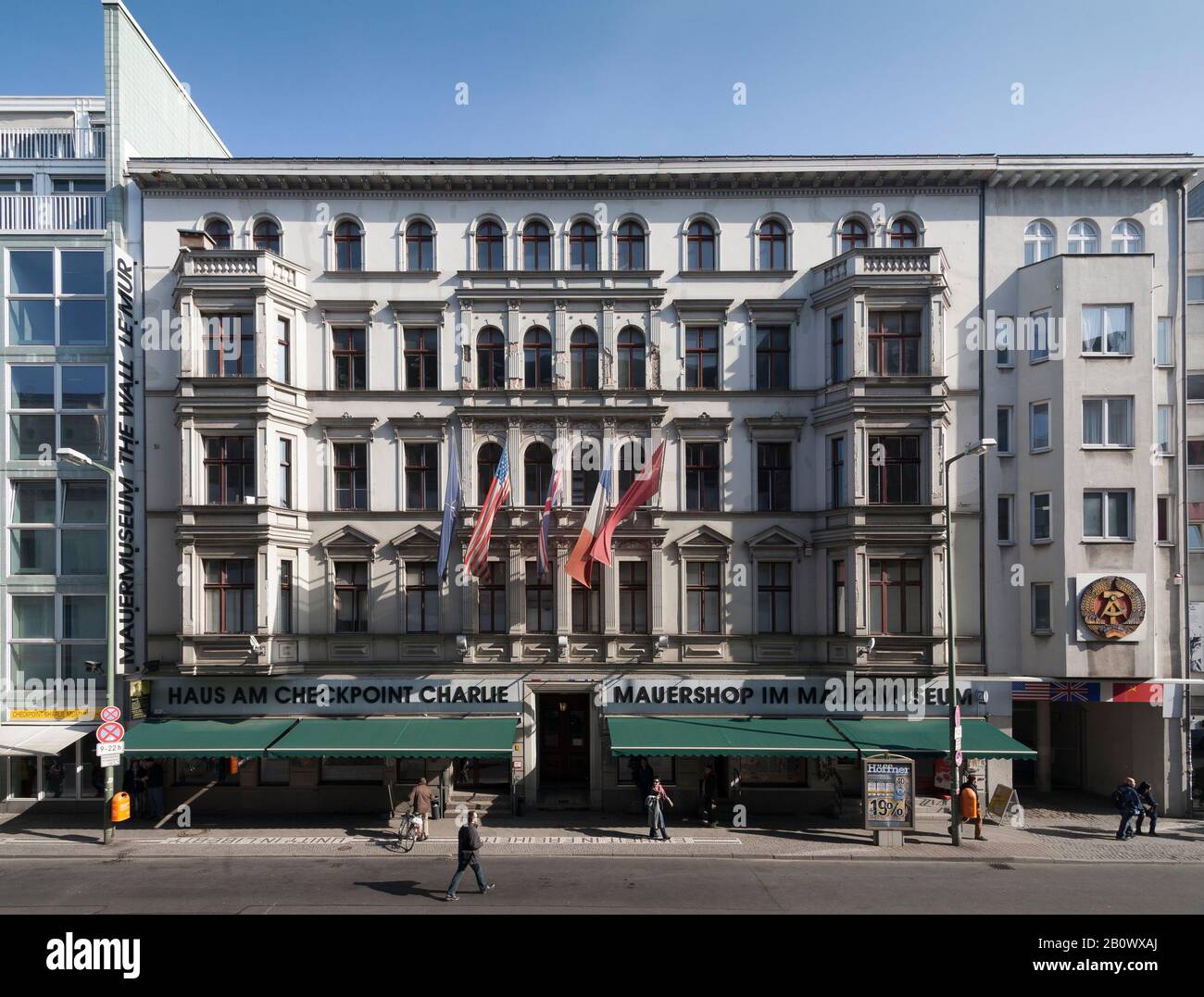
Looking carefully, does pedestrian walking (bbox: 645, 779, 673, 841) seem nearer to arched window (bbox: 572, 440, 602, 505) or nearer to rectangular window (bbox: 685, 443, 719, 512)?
rectangular window (bbox: 685, 443, 719, 512)

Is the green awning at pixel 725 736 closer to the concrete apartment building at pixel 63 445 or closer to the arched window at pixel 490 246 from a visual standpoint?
the arched window at pixel 490 246

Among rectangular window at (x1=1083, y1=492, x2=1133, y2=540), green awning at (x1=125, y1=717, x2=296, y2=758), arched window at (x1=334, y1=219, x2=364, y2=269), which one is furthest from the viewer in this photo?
arched window at (x1=334, y1=219, x2=364, y2=269)

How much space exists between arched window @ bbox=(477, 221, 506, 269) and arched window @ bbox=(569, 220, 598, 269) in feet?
7.11

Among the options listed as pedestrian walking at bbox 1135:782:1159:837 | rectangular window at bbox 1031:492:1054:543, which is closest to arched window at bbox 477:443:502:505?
rectangular window at bbox 1031:492:1054:543

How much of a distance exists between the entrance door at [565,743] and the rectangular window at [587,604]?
7.10ft

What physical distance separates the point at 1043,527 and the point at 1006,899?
11.5m

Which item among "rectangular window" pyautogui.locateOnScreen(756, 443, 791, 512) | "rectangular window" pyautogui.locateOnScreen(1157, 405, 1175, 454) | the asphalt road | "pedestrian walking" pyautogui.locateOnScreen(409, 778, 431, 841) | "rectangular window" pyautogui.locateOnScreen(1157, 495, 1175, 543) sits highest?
"rectangular window" pyautogui.locateOnScreen(1157, 405, 1175, 454)

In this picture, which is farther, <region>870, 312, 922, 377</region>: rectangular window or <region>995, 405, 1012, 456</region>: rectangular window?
<region>995, 405, 1012, 456</region>: rectangular window

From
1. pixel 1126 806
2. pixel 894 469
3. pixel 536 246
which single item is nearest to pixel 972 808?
pixel 1126 806

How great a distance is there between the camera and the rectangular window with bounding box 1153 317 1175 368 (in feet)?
81.1

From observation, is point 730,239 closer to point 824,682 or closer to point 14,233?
point 824,682

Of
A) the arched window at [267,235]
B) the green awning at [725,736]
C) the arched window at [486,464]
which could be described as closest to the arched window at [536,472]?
the arched window at [486,464]
